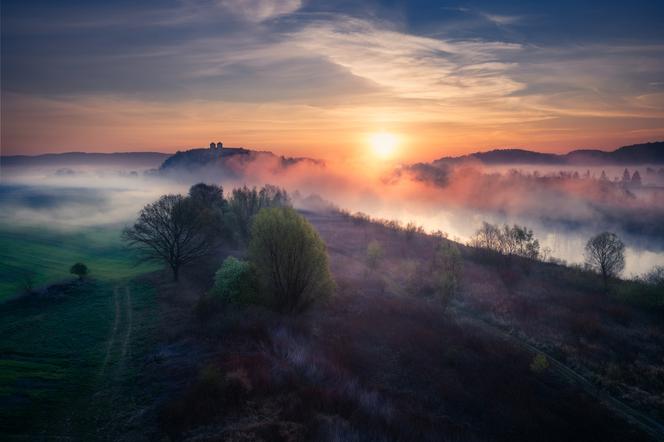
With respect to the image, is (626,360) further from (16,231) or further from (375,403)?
(16,231)

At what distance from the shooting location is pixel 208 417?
20.0m

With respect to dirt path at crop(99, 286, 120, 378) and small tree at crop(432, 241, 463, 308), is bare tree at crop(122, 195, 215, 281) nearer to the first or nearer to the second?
dirt path at crop(99, 286, 120, 378)

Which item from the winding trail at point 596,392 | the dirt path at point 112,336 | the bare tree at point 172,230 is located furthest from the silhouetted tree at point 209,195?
the winding trail at point 596,392

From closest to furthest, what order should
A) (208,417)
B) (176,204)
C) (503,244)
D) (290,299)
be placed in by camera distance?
(208,417)
(290,299)
(176,204)
(503,244)

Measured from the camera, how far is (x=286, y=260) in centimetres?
3972

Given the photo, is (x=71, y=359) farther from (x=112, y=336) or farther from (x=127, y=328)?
(x=127, y=328)

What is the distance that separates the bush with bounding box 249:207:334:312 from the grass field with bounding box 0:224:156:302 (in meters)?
25.1

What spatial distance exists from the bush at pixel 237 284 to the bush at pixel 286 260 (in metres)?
1.16

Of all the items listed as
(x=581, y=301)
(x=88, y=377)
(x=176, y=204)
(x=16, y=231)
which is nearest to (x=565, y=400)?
(x=88, y=377)

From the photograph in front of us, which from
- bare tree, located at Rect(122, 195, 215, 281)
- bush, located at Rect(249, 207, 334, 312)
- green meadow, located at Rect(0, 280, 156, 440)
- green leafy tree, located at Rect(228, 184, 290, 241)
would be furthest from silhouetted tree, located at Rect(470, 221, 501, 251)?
green meadow, located at Rect(0, 280, 156, 440)

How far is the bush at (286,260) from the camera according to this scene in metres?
39.6

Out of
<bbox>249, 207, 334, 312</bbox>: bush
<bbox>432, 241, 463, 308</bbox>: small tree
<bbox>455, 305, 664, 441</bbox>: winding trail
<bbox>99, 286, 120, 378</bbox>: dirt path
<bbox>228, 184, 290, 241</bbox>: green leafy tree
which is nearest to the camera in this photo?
<bbox>99, 286, 120, 378</bbox>: dirt path

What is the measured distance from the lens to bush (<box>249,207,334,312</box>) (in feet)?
130

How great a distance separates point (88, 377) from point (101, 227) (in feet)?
277
